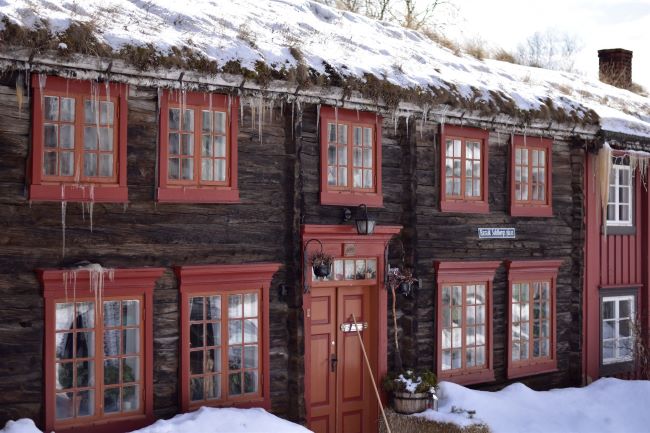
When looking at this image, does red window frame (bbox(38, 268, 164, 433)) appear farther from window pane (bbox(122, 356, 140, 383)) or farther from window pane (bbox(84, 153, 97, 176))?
window pane (bbox(84, 153, 97, 176))

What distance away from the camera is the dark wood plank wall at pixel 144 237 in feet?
29.2

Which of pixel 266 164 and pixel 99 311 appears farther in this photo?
pixel 266 164

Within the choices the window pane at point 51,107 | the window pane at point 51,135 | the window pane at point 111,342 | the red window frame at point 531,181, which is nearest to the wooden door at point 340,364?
the window pane at point 111,342

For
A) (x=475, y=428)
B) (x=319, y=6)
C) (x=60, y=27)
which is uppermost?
(x=319, y=6)

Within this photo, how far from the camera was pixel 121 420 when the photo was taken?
9.48 metres

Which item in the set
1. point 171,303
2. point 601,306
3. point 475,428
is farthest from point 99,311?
point 601,306

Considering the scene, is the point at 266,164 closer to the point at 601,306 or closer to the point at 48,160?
the point at 48,160

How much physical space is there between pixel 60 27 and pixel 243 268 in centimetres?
364

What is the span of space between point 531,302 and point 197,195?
6.54 m

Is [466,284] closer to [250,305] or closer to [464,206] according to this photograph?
[464,206]

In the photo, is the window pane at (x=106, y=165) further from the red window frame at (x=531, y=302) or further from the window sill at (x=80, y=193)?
the red window frame at (x=531, y=302)

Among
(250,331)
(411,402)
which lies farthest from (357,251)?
(411,402)

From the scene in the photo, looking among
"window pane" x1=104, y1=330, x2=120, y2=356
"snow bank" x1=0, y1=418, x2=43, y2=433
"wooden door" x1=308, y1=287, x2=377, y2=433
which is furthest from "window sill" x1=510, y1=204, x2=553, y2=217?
"snow bank" x1=0, y1=418, x2=43, y2=433

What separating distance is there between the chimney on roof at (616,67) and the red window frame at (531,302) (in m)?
8.99
